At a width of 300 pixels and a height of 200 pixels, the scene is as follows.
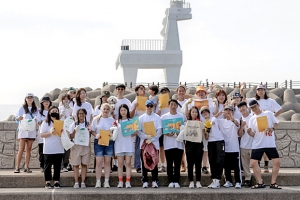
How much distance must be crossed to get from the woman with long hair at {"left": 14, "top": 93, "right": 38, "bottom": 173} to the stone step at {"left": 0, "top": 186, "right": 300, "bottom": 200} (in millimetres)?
1090

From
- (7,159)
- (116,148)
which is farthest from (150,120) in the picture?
(7,159)

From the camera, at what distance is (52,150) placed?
345 inches

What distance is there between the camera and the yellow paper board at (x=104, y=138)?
342 inches

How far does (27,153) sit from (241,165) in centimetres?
413

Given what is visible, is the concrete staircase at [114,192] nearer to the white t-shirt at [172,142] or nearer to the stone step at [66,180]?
the stone step at [66,180]

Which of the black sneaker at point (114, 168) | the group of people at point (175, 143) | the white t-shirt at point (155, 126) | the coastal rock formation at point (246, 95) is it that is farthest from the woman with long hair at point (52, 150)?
the coastal rock formation at point (246, 95)

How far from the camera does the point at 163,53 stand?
98.2 ft

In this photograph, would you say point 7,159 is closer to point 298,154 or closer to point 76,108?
point 76,108

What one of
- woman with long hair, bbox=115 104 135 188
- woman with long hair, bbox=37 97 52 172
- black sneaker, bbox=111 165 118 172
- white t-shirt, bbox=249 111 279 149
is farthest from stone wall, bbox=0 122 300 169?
woman with long hair, bbox=115 104 135 188

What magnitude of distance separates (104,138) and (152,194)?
1.29 m

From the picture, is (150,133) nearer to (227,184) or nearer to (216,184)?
(216,184)

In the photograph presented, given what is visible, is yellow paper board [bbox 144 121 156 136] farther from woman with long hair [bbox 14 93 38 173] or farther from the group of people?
woman with long hair [bbox 14 93 38 173]

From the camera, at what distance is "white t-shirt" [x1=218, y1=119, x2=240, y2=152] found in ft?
28.9

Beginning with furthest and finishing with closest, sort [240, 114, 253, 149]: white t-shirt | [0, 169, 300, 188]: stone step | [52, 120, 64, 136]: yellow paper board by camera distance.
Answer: [0, 169, 300, 188]: stone step, [240, 114, 253, 149]: white t-shirt, [52, 120, 64, 136]: yellow paper board
